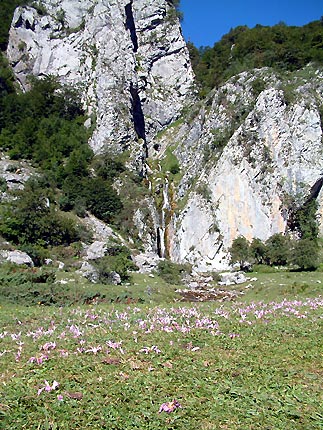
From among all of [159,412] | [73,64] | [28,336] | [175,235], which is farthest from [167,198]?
[159,412]

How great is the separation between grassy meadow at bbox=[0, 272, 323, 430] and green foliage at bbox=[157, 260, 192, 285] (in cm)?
2489

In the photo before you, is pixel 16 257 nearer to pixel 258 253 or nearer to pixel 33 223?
pixel 33 223

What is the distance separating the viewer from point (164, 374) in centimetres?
657

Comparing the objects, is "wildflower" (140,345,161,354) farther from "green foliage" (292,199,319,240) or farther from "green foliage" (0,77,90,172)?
"green foliage" (0,77,90,172)

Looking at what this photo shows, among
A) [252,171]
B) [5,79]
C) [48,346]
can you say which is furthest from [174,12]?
[48,346]

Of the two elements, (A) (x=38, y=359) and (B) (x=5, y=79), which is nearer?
(A) (x=38, y=359)

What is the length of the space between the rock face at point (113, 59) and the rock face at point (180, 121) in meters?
0.20

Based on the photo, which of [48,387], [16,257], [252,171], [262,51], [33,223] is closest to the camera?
[48,387]

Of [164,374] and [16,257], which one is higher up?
[16,257]

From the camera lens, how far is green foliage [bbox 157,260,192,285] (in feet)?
118

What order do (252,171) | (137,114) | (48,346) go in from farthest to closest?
(137,114) < (252,171) < (48,346)

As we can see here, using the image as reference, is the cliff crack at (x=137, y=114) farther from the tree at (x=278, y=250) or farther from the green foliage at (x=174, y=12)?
the tree at (x=278, y=250)

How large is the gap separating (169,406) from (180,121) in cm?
7006

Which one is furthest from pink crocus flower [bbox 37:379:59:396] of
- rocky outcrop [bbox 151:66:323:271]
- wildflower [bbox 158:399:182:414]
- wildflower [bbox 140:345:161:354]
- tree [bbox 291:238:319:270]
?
rocky outcrop [bbox 151:66:323:271]
